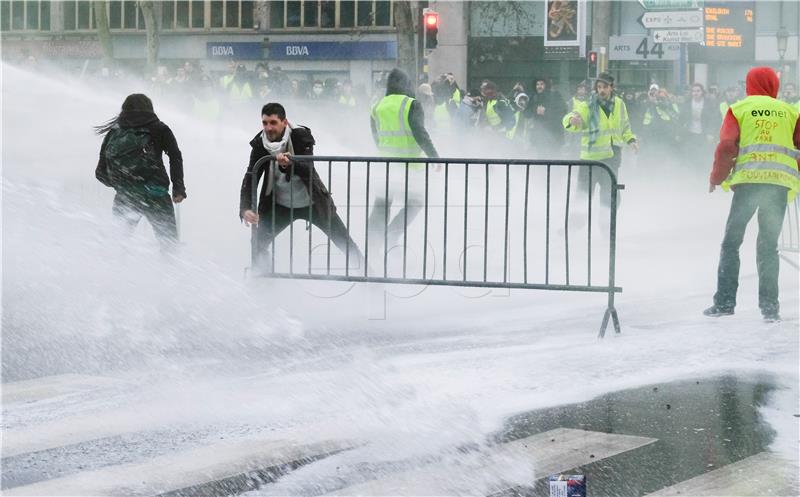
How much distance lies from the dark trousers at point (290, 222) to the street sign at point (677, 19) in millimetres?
15773

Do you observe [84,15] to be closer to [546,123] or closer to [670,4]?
[546,123]

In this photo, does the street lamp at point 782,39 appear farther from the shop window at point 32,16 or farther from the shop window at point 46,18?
the shop window at point 32,16

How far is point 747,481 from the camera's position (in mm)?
5605

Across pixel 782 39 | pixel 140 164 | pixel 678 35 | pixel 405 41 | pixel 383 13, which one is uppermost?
pixel 383 13

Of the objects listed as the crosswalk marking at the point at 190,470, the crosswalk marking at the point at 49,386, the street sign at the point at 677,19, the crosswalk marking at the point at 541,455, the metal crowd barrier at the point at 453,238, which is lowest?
the crosswalk marking at the point at 49,386

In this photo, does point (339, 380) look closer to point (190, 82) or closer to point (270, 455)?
point (270, 455)

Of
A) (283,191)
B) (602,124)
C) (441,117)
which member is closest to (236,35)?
(441,117)

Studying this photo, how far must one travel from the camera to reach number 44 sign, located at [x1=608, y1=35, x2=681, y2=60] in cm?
3177

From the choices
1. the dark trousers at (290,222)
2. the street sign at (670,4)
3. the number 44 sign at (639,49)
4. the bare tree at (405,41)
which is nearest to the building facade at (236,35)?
the number 44 sign at (639,49)

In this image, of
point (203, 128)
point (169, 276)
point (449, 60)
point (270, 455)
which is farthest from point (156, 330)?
point (449, 60)

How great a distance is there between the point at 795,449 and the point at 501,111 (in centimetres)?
2057

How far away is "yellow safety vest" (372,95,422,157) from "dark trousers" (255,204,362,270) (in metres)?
1.83

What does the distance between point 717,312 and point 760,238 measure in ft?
2.06

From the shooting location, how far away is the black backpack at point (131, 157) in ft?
35.6
